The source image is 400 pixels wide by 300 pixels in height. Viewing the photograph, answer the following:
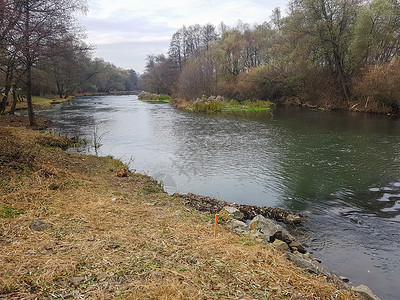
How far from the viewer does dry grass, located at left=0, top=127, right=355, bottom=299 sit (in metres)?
3.39

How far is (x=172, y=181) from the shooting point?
11.3m

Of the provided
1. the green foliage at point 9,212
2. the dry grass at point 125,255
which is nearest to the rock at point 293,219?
the dry grass at point 125,255

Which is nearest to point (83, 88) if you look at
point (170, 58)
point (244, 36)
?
point (170, 58)

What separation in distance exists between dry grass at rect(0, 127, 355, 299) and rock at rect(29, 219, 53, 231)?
0.12 metres

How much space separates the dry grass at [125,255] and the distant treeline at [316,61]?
1177 inches

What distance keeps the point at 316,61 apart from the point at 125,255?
140 ft

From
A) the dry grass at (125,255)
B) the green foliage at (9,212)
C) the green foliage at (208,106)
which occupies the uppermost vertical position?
the green foliage at (208,106)

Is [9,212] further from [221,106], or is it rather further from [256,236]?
[221,106]

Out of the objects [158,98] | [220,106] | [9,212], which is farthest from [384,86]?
[158,98]

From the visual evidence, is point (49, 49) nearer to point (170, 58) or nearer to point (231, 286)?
point (231, 286)

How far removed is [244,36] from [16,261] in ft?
192

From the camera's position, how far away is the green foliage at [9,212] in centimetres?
524

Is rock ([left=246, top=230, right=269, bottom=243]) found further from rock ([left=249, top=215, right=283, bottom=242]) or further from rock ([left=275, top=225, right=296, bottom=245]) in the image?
rock ([left=275, top=225, right=296, bottom=245])

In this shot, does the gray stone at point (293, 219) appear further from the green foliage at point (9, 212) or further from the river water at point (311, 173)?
the green foliage at point (9, 212)
